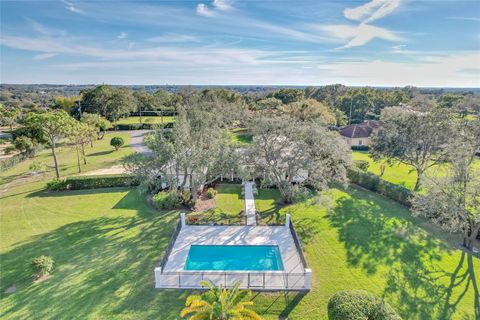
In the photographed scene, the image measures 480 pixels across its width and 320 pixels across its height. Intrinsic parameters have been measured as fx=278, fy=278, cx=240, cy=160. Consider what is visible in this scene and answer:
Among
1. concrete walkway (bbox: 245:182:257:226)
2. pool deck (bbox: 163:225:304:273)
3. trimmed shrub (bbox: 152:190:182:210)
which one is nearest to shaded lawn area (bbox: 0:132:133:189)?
trimmed shrub (bbox: 152:190:182:210)

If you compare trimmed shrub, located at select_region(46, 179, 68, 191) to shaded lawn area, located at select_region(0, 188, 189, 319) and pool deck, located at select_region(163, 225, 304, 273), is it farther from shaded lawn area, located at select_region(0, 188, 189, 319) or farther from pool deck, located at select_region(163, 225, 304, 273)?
pool deck, located at select_region(163, 225, 304, 273)

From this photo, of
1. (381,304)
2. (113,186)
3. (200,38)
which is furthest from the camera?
(113,186)

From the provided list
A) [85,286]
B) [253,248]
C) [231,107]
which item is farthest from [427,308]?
[231,107]

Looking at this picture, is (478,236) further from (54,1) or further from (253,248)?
(54,1)

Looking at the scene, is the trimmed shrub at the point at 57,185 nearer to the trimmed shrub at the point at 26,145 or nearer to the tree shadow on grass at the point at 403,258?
the trimmed shrub at the point at 26,145

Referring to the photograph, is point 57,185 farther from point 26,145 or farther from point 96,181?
point 26,145
